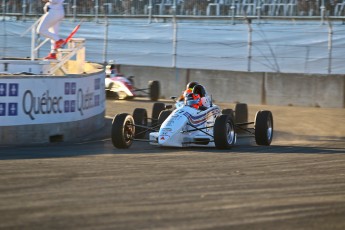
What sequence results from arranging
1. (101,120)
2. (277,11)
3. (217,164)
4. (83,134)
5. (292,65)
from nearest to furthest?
(217,164) < (83,134) < (101,120) < (292,65) < (277,11)

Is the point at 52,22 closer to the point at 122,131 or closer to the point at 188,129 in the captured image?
the point at 122,131

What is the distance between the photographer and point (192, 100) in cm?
1623

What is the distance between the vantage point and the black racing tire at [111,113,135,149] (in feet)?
50.5

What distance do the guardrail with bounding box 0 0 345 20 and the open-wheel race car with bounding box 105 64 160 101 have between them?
652cm

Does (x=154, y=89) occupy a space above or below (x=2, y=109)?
below

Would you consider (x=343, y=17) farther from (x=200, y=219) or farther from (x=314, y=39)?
(x=200, y=219)

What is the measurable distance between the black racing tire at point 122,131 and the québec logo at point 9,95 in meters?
2.02

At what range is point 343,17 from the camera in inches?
1158

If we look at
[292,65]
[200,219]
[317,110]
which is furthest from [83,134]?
[292,65]

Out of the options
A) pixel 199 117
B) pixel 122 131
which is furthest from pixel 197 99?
pixel 122 131

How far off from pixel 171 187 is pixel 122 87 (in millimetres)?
17277

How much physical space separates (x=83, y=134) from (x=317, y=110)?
8469mm

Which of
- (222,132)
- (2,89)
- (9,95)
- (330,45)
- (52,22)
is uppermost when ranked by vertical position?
A: (52,22)

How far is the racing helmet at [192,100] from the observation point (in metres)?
16.2
